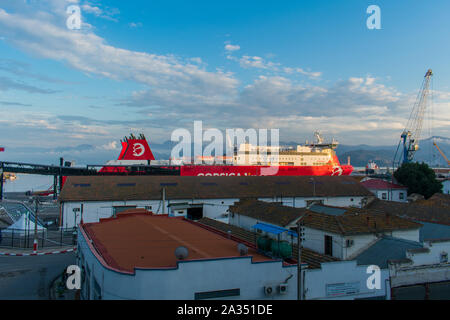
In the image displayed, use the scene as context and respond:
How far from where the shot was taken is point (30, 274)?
19328 millimetres

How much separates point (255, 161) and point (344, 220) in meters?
48.0

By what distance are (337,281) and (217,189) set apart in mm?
25126

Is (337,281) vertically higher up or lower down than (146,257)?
lower down

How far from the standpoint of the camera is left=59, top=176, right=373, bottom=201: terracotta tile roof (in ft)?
110

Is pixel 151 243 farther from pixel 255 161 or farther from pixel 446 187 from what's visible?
pixel 446 187

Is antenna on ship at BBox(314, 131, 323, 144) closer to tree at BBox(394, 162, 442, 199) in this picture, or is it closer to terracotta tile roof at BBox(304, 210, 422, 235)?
tree at BBox(394, 162, 442, 199)

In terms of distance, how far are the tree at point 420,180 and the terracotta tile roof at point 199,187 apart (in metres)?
12.0

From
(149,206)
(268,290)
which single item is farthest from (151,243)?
(149,206)

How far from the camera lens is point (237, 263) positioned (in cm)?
1191

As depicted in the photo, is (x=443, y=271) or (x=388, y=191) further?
(x=388, y=191)
